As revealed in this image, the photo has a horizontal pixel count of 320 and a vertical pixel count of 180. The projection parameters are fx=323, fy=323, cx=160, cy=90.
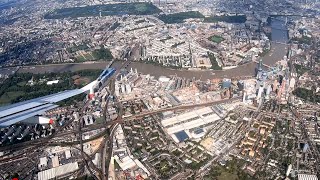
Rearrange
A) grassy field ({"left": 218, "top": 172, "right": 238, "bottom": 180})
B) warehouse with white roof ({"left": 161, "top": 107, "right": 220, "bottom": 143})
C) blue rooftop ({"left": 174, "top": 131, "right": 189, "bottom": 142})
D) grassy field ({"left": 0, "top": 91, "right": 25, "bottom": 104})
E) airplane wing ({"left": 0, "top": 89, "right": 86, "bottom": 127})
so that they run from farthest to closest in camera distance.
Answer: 1. grassy field ({"left": 0, "top": 91, "right": 25, "bottom": 104})
2. warehouse with white roof ({"left": 161, "top": 107, "right": 220, "bottom": 143})
3. blue rooftop ({"left": 174, "top": 131, "right": 189, "bottom": 142})
4. airplane wing ({"left": 0, "top": 89, "right": 86, "bottom": 127})
5. grassy field ({"left": 218, "top": 172, "right": 238, "bottom": 180})

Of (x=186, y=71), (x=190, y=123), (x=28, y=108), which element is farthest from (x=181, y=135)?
(x=186, y=71)

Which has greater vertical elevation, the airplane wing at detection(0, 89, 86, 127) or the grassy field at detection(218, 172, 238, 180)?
the airplane wing at detection(0, 89, 86, 127)

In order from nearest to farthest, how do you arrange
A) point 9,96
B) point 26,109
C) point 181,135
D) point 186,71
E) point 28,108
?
point 181,135, point 26,109, point 28,108, point 9,96, point 186,71

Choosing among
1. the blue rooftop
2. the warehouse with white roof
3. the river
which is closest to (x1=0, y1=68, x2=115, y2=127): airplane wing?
the river

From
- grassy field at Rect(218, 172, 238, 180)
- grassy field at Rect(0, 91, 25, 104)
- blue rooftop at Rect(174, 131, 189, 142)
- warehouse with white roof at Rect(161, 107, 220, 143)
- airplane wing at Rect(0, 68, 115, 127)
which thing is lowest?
grassy field at Rect(218, 172, 238, 180)

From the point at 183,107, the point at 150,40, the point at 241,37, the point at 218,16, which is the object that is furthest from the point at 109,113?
the point at 218,16

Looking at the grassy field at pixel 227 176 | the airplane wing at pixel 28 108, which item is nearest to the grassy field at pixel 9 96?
the airplane wing at pixel 28 108

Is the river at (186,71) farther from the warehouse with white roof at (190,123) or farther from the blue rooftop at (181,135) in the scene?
the blue rooftop at (181,135)

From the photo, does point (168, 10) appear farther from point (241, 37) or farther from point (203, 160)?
point (203, 160)

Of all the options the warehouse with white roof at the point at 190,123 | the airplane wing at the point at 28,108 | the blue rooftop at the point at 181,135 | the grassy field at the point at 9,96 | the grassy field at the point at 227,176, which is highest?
the airplane wing at the point at 28,108

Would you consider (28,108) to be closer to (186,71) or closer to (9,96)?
(9,96)

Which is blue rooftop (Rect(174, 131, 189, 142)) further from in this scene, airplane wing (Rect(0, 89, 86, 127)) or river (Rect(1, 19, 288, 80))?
airplane wing (Rect(0, 89, 86, 127))
